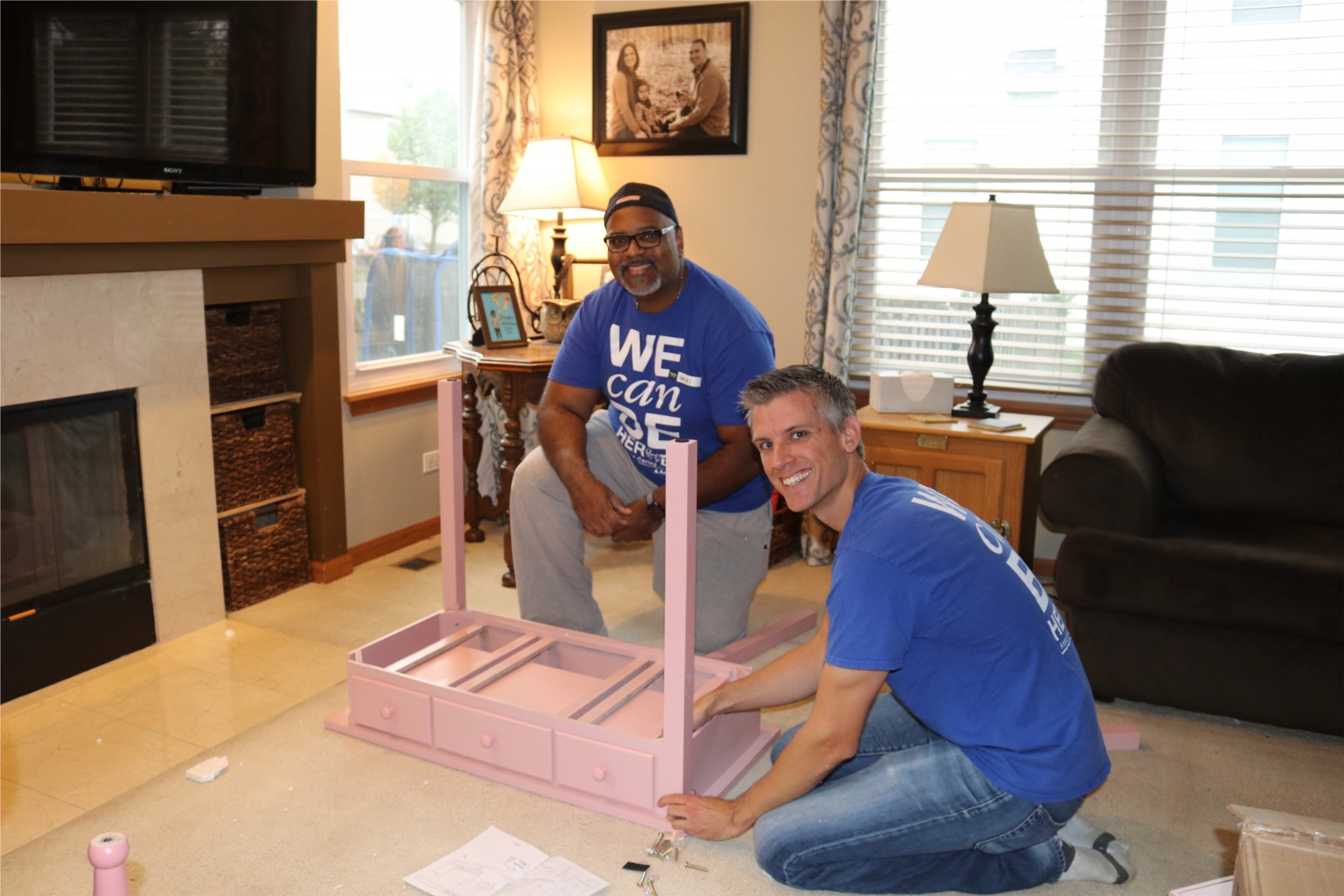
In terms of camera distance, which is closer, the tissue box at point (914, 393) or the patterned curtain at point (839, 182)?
the tissue box at point (914, 393)

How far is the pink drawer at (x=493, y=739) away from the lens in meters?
2.12

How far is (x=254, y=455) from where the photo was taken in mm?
3225

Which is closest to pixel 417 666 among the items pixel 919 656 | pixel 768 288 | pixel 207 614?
pixel 207 614

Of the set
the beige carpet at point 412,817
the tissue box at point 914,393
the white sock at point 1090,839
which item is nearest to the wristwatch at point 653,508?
the beige carpet at point 412,817

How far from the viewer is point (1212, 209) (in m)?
3.26

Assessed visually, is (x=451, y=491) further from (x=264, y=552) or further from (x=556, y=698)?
(x=264, y=552)

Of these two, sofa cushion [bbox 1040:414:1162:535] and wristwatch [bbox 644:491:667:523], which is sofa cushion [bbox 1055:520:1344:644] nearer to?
sofa cushion [bbox 1040:414:1162:535]

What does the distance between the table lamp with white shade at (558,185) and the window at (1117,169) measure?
1.02 meters

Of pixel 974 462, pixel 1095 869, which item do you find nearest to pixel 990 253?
pixel 974 462

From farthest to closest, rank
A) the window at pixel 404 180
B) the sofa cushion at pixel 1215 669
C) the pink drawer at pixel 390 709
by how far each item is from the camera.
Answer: the window at pixel 404 180
the sofa cushion at pixel 1215 669
the pink drawer at pixel 390 709

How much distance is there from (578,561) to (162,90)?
1614mm

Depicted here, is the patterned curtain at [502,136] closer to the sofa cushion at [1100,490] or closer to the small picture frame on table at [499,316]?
the small picture frame on table at [499,316]

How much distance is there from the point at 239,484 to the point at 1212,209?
10.1ft

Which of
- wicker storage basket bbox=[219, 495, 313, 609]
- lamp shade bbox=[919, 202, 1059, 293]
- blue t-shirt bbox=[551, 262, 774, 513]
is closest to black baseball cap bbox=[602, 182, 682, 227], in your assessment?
blue t-shirt bbox=[551, 262, 774, 513]
